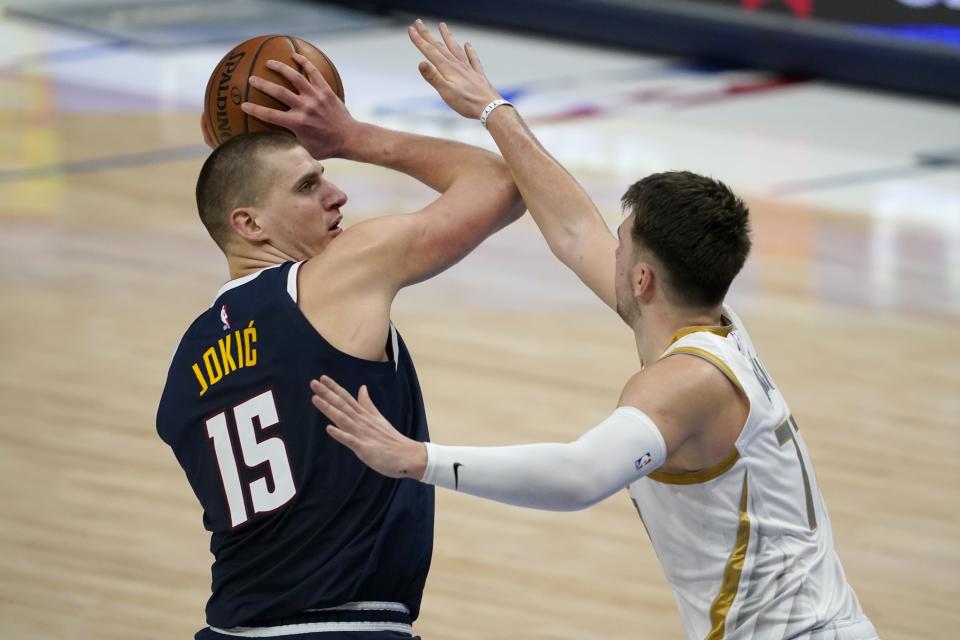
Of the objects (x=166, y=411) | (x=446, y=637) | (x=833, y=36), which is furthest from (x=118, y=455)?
(x=833, y=36)

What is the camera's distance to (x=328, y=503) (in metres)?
3.13

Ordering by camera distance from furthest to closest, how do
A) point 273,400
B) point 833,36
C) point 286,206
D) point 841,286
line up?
point 833,36
point 841,286
point 286,206
point 273,400

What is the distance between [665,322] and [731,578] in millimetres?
523

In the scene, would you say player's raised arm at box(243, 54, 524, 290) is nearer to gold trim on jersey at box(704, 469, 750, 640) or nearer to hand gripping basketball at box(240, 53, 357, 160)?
hand gripping basketball at box(240, 53, 357, 160)

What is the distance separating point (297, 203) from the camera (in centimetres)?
333

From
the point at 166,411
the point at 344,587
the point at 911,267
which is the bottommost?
the point at 911,267

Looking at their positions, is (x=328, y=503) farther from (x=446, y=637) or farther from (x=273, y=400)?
(x=446, y=637)

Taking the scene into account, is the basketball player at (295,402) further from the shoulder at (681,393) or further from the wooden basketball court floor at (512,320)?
the wooden basketball court floor at (512,320)

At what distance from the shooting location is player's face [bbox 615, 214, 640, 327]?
3117 mm

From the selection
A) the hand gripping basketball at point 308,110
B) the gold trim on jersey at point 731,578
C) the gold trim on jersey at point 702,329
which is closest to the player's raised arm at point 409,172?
the hand gripping basketball at point 308,110

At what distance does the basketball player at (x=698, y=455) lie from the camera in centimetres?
275

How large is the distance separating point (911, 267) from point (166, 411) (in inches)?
241

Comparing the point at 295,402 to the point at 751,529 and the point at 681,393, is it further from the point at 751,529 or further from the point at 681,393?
the point at 751,529

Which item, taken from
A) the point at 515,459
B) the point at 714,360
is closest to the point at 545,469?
the point at 515,459
